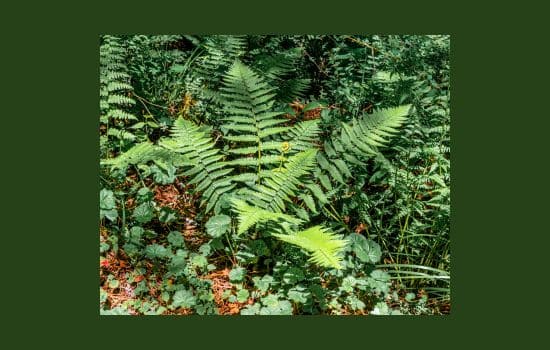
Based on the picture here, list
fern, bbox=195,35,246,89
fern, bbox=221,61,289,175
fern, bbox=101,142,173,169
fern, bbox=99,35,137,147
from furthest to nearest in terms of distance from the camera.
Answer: fern, bbox=195,35,246,89
fern, bbox=99,35,137,147
fern, bbox=221,61,289,175
fern, bbox=101,142,173,169

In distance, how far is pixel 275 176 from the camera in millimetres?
3307

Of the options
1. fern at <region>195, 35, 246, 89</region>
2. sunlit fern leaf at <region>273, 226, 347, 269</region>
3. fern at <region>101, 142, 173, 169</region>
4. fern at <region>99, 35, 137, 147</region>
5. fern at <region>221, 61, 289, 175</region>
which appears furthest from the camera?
fern at <region>195, 35, 246, 89</region>

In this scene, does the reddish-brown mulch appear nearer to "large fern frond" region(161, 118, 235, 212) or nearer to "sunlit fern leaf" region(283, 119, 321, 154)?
"large fern frond" region(161, 118, 235, 212)

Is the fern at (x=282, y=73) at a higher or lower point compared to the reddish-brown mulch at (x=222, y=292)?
higher

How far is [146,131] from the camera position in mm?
3906

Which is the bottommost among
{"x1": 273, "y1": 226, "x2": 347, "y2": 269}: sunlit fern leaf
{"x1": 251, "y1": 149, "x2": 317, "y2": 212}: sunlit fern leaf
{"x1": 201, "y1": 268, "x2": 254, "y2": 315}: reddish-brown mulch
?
{"x1": 201, "y1": 268, "x2": 254, "y2": 315}: reddish-brown mulch

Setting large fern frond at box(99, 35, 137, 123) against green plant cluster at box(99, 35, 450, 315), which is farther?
large fern frond at box(99, 35, 137, 123)

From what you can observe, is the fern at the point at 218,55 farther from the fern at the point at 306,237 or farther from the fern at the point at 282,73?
the fern at the point at 306,237

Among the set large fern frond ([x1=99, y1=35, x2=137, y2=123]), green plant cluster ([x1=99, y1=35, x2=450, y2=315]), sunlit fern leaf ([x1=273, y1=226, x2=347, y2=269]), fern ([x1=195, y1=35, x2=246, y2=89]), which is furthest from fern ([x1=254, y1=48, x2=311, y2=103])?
sunlit fern leaf ([x1=273, y1=226, x2=347, y2=269])

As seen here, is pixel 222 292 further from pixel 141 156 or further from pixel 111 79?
pixel 111 79

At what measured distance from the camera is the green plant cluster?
10.7ft

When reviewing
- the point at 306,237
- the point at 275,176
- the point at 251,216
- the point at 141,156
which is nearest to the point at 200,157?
the point at 141,156

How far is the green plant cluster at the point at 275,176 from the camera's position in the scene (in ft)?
10.7

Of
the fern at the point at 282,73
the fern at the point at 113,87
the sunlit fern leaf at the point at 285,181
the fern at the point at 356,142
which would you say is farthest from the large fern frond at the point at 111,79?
the fern at the point at 356,142
